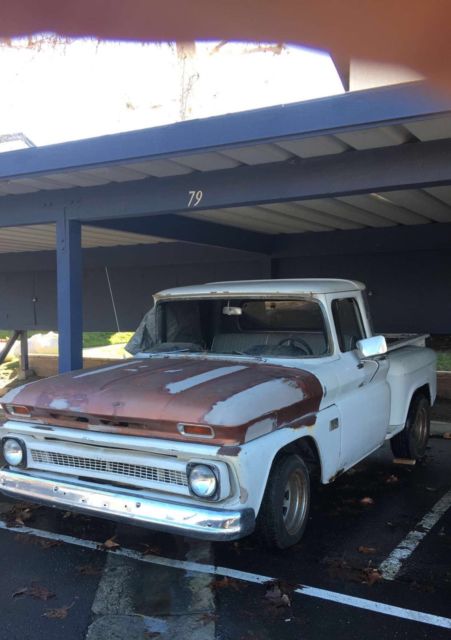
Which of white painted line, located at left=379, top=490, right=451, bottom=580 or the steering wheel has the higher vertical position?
the steering wheel

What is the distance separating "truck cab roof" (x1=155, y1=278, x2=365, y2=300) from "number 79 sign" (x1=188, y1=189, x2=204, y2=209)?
4.02 ft

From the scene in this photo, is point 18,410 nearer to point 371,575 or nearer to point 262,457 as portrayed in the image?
point 262,457

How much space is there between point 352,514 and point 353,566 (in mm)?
988

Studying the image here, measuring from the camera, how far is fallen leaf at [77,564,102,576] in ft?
12.6

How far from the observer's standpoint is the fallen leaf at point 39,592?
3527 mm

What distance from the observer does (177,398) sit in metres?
3.60

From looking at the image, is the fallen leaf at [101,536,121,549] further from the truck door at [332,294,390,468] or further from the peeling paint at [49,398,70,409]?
the truck door at [332,294,390,468]

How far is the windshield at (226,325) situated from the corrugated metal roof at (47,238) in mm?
3855

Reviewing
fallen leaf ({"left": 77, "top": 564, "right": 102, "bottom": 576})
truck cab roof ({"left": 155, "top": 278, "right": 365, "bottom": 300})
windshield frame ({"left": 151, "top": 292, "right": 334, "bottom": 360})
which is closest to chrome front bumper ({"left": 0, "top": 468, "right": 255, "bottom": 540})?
fallen leaf ({"left": 77, "top": 564, "right": 102, "bottom": 576})

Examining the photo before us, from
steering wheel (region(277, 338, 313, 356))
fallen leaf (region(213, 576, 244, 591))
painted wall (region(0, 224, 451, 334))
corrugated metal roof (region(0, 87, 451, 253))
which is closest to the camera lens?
fallen leaf (region(213, 576, 244, 591))

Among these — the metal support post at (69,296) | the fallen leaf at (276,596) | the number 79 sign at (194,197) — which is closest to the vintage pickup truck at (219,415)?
the fallen leaf at (276,596)

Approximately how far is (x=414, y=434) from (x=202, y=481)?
3558 millimetres

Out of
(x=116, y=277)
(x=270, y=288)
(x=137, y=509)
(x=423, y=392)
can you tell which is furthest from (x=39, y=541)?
(x=116, y=277)

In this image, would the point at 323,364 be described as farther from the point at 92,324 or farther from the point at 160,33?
the point at 92,324
